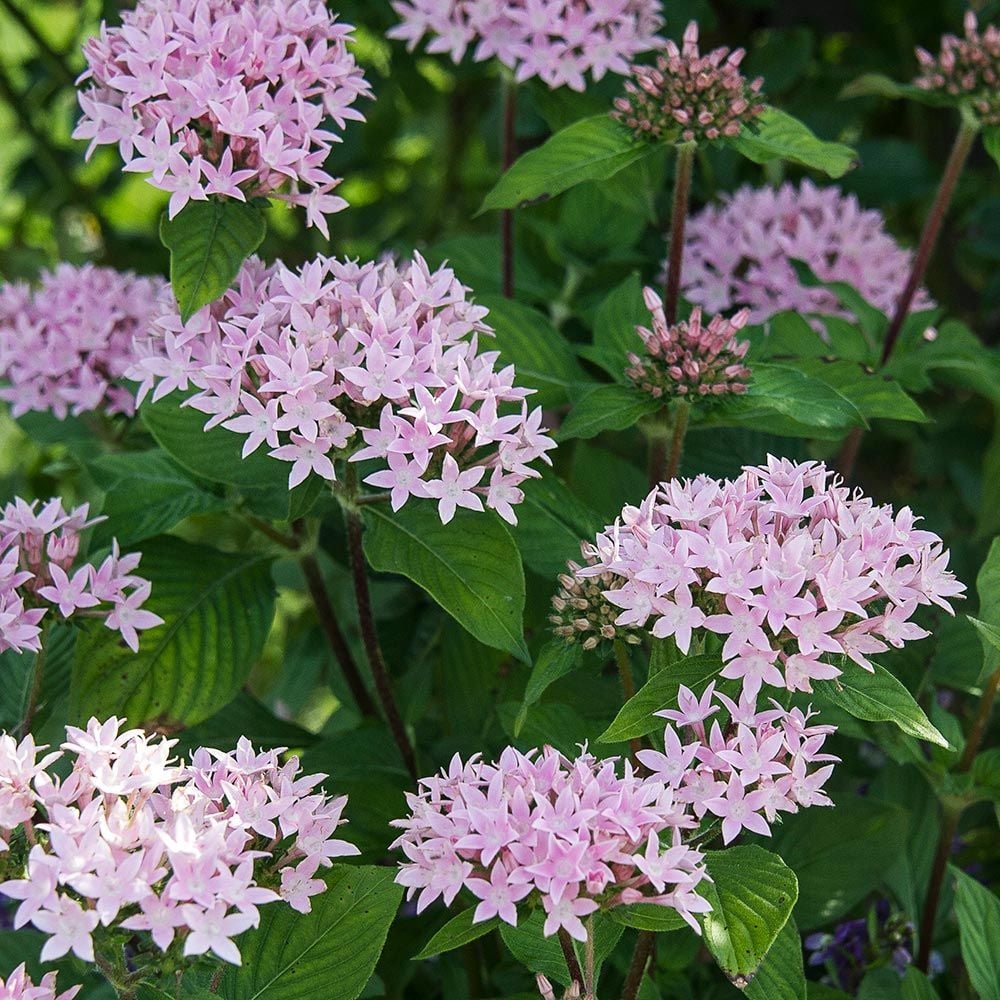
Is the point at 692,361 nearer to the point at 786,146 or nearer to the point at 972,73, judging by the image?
the point at 786,146

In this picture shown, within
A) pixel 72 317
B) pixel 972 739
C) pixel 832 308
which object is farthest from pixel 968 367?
pixel 72 317

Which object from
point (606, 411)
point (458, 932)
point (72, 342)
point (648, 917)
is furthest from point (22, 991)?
point (72, 342)

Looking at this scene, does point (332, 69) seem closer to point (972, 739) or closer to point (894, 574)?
point (894, 574)

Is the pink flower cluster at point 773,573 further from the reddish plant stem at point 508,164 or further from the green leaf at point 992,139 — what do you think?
the reddish plant stem at point 508,164

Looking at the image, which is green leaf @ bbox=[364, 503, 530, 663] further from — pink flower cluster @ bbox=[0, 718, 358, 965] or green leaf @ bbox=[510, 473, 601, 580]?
pink flower cluster @ bbox=[0, 718, 358, 965]

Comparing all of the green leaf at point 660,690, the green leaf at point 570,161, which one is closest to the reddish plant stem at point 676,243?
the green leaf at point 570,161

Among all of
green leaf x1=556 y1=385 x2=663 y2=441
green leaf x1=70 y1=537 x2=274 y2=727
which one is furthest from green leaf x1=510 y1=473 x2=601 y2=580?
green leaf x1=70 y1=537 x2=274 y2=727
